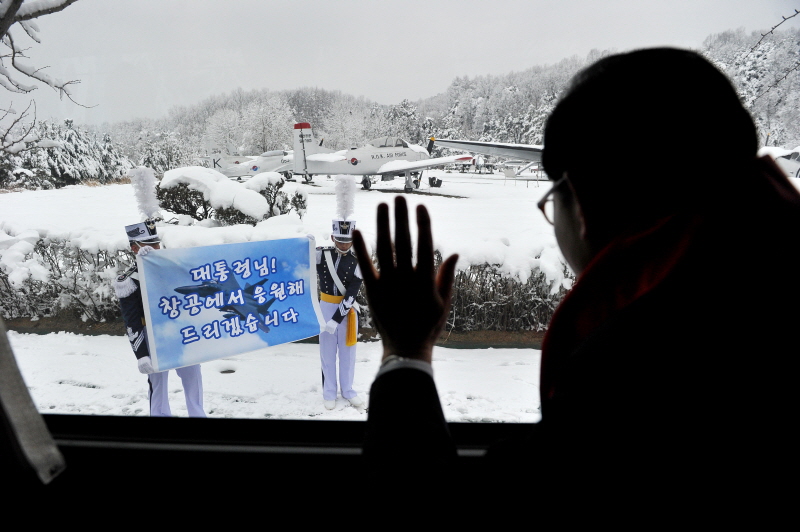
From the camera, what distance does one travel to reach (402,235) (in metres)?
0.59

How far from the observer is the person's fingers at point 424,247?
1.95ft

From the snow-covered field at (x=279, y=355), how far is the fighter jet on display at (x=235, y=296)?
0.63 metres

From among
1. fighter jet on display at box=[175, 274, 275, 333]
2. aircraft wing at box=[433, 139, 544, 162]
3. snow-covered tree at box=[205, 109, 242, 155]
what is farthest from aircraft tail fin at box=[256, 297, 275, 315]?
aircraft wing at box=[433, 139, 544, 162]

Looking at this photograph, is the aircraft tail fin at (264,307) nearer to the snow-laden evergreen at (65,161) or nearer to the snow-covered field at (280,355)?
the snow-covered field at (280,355)

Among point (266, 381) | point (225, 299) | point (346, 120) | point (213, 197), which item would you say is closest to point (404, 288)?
point (346, 120)

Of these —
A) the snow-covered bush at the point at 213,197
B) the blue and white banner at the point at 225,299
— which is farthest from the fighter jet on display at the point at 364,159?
the snow-covered bush at the point at 213,197

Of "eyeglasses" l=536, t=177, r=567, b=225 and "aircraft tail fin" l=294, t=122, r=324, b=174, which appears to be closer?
"eyeglasses" l=536, t=177, r=567, b=225

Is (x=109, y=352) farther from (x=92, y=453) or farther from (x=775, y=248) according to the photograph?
(x=775, y=248)

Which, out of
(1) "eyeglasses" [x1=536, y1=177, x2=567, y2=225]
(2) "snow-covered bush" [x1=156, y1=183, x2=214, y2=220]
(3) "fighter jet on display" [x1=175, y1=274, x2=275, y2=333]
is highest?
(1) "eyeglasses" [x1=536, y1=177, x2=567, y2=225]

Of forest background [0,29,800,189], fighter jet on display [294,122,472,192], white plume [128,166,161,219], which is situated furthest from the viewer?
fighter jet on display [294,122,472,192]

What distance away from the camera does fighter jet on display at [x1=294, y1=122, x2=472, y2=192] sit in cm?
287

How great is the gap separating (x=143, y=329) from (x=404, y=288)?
7.40 feet

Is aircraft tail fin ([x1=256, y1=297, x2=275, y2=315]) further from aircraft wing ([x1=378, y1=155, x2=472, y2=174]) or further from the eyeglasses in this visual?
the eyeglasses

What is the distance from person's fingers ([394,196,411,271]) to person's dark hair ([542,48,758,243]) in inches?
9.0
